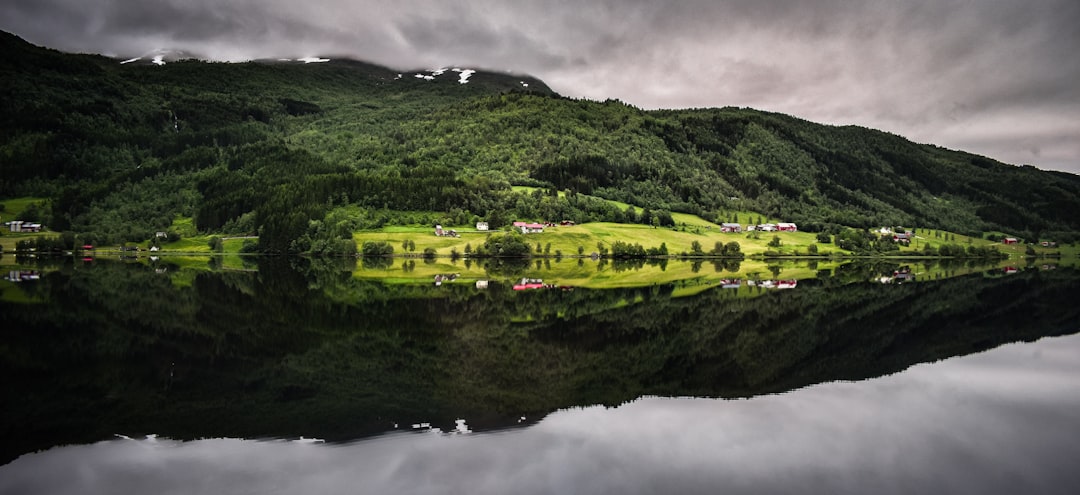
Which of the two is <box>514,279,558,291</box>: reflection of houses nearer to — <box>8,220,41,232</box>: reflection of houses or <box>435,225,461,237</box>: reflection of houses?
<box>435,225,461,237</box>: reflection of houses

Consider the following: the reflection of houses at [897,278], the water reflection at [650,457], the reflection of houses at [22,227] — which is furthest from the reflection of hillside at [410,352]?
the reflection of houses at [22,227]

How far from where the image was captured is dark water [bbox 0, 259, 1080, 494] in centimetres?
1114

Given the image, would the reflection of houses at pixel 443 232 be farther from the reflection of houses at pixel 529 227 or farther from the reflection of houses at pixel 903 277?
the reflection of houses at pixel 903 277

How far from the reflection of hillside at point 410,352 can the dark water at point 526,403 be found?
136mm

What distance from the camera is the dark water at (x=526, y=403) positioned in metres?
11.1

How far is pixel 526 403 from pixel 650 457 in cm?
471

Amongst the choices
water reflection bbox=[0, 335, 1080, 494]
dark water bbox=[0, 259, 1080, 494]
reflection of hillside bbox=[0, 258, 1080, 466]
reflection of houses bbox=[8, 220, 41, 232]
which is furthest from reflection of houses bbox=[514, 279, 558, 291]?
reflection of houses bbox=[8, 220, 41, 232]

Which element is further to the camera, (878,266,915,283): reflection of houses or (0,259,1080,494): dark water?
(878,266,915,283): reflection of houses

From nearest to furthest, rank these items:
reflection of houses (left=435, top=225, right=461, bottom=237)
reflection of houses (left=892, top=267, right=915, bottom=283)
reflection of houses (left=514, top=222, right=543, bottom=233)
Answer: reflection of houses (left=892, top=267, right=915, bottom=283)
reflection of houses (left=435, top=225, right=461, bottom=237)
reflection of houses (left=514, top=222, right=543, bottom=233)

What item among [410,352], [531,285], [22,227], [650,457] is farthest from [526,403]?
[22,227]

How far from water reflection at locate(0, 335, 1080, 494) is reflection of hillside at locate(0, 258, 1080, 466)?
3.93ft

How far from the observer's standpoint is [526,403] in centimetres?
1598

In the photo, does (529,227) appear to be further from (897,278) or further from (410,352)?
(410,352)

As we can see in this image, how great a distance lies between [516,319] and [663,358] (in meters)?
11.5
